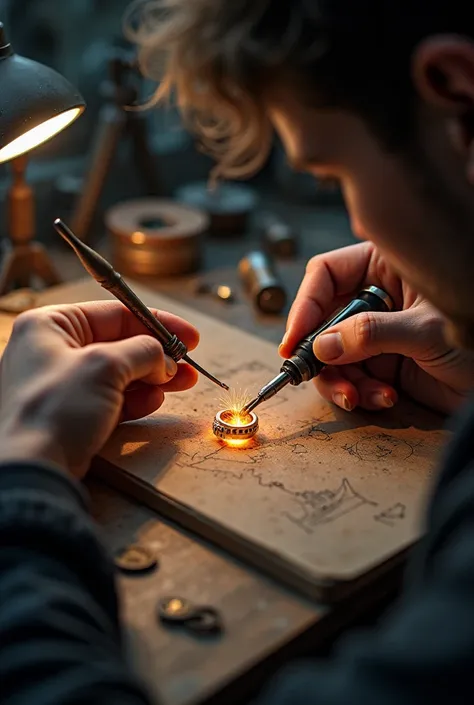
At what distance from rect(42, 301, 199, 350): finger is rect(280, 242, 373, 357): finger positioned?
0.67 feet

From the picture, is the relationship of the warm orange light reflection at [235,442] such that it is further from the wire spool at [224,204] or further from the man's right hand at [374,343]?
the wire spool at [224,204]

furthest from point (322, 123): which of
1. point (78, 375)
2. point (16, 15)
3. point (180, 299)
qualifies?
point (16, 15)

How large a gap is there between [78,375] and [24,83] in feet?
1.60

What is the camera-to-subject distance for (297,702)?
0.74m

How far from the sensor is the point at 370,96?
822 millimetres

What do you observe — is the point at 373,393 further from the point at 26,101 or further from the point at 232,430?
the point at 26,101

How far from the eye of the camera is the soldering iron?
1.29 m

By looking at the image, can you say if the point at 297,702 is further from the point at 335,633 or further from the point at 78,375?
the point at 78,375

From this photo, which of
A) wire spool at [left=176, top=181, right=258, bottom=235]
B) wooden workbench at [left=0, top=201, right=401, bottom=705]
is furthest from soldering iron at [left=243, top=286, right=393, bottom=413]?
wire spool at [left=176, top=181, right=258, bottom=235]

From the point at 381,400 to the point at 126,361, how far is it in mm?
414

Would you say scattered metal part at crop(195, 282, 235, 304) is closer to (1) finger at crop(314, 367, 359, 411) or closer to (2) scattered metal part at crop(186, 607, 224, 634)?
(1) finger at crop(314, 367, 359, 411)

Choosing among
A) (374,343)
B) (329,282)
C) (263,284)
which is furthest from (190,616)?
(263,284)

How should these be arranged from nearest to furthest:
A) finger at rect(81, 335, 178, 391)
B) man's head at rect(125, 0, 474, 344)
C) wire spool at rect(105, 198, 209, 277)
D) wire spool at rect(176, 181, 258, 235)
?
1. man's head at rect(125, 0, 474, 344)
2. finger at rect(81, 335, 178, 391)
3. wire spool at rect(105, 198, 209, 277)
4. wire spool at rect(176, 181, 258, 235)

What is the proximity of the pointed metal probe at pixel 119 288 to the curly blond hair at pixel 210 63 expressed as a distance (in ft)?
0.85
